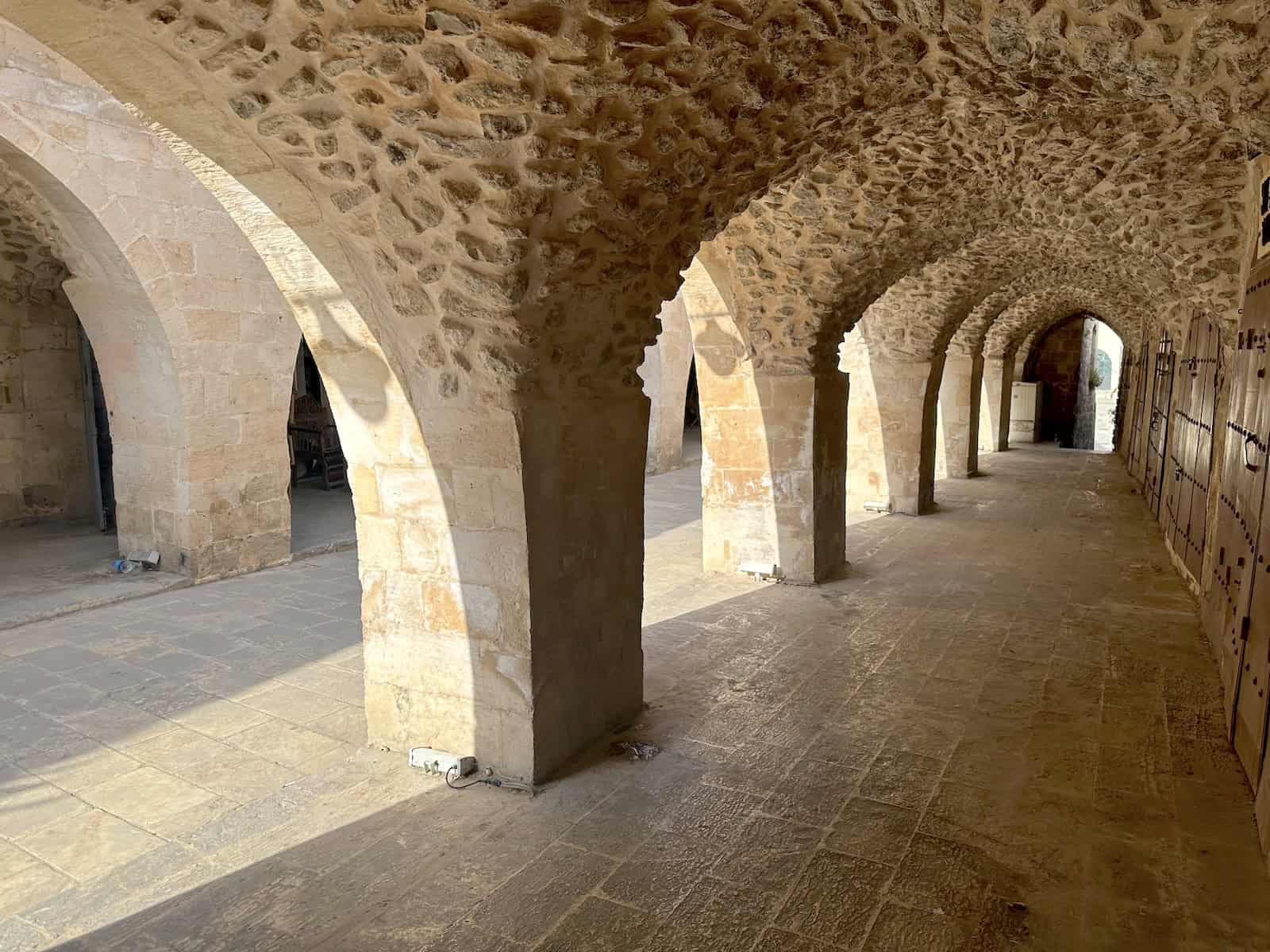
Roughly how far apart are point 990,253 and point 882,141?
14.1 feet

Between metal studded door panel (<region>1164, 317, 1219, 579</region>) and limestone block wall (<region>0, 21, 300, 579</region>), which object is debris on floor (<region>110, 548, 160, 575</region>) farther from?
metal studded door panel (<region>1164, 317, 1219, 579</region>)

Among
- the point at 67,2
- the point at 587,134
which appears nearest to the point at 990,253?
the point at 587,134

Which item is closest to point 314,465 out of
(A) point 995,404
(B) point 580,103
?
(B) point 580,103

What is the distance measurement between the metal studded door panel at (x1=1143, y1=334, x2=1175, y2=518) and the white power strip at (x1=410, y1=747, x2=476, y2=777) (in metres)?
8.76

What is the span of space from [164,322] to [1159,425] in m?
11.0

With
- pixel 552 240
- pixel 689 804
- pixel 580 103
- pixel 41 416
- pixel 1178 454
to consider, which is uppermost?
pixel 580 103

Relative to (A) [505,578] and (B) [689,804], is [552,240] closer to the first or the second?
(A) [505,578]

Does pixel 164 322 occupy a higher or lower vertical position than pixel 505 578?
higher

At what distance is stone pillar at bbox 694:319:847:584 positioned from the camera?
22.9ft

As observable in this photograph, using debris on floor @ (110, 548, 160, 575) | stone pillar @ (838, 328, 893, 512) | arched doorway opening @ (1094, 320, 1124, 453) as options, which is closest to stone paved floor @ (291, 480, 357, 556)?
debris on floor @ (110, 548, 160, 575)

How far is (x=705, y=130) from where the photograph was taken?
344 centimetres

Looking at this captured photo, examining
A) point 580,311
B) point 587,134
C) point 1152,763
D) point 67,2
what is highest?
point 67,2

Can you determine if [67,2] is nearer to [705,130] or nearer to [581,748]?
[705,130]

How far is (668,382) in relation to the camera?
13.4 meters
